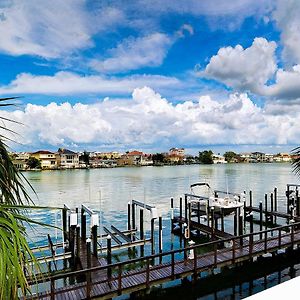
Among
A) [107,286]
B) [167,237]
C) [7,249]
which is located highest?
[7,249]

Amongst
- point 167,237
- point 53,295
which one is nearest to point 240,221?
point 167,237

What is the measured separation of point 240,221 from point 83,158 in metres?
174

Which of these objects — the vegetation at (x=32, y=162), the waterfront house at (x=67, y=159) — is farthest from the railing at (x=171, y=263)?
the waterfront house at (x=67, y=159)

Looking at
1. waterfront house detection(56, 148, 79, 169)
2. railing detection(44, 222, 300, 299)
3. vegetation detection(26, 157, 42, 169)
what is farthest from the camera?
waterfront house detection(56, 148, 79, 169)

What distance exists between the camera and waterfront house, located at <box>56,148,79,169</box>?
166 meters

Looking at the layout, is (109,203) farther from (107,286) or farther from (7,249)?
(7,249)

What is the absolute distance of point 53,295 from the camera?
380 inches

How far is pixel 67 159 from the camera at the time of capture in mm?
171125

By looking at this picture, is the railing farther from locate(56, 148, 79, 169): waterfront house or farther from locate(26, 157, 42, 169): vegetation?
locate(56, 148, 79, 169): waterfront house

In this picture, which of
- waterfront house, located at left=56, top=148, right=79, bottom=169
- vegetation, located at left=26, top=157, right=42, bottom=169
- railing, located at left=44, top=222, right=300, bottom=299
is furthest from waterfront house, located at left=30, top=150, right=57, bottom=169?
railing, located at left=44, top=222, right=300, bottom=299

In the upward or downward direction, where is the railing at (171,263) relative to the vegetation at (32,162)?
downward

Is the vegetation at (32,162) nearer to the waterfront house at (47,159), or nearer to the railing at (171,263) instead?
the railing at (171,263)

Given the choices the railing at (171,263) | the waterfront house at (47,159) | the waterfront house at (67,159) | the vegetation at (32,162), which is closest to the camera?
the railing at (171,263)

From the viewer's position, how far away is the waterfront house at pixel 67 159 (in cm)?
16625
